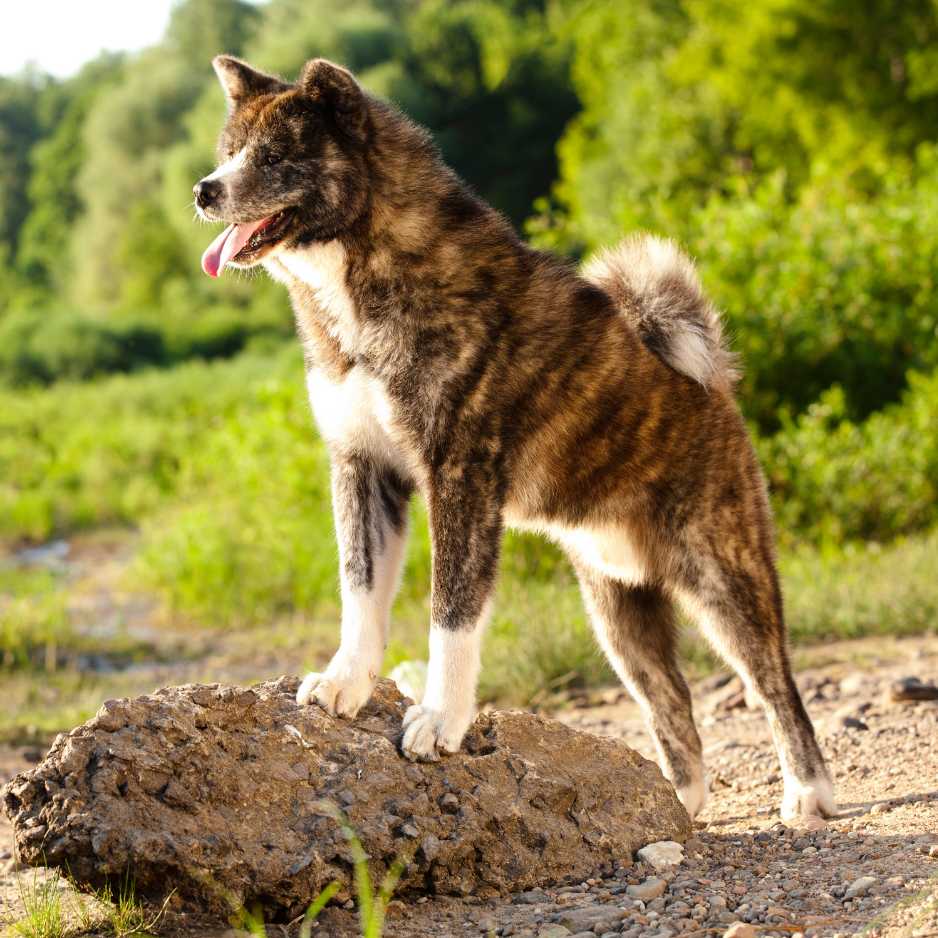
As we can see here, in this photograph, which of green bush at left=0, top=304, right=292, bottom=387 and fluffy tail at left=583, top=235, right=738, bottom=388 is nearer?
fluffy tail at left=583, top=235, right=738, bottom=388

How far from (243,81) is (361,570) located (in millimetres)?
1521

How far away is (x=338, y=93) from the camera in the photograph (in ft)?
12.6

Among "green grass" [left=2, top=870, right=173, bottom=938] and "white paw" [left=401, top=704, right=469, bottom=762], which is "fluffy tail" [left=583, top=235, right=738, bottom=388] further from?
"green grass" [left=2, top=870, right=173, bottom=938]

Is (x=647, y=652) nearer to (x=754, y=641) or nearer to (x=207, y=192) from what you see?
(x=754, y=641)

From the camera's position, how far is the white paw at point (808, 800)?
4.10 metres

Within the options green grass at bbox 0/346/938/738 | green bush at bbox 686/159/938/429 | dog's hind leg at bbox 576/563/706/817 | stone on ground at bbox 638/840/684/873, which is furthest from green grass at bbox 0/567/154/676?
stone on ground at bbox 638/840/684/873

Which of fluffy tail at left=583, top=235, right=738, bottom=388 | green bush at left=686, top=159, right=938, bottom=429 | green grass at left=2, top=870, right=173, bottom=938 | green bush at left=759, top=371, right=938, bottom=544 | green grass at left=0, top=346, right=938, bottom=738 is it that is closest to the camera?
green grass at left=2, top=870, right=173, bottom=938

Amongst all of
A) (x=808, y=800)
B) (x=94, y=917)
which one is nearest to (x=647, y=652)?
(x=808, y=800)

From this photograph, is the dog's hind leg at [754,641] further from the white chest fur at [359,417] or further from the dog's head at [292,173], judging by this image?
the dog's head at [292,173]

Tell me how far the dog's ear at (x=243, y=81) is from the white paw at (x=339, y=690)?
1.73 meters

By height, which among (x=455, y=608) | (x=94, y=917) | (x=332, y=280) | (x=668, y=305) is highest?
(x=332, y=280)

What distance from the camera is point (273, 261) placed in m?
3.91

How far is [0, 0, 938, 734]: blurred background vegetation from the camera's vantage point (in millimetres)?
8938

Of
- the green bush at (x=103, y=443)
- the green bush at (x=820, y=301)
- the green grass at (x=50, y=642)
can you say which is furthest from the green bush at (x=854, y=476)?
the green bush at (x=103, y=443)
